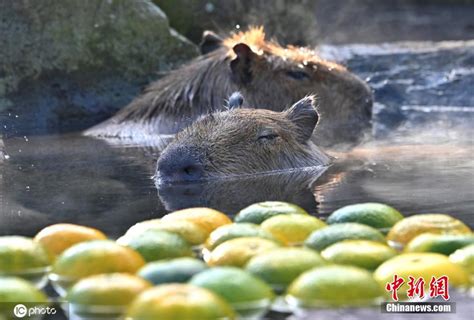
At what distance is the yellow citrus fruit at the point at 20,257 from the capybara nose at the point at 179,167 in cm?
256

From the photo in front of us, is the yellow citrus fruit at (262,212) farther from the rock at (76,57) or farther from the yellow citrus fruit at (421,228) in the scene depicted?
the rock at (76,57)

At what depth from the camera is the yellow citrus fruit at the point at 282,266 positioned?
3045mm

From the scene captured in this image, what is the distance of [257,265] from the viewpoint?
121 inches

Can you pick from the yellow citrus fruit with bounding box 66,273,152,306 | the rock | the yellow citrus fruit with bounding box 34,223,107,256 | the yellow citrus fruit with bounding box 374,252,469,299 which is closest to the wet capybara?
the rock

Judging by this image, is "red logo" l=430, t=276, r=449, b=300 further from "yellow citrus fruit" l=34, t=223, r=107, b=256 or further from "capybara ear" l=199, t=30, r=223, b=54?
"capybara ear" l=199, t=30, r=223, b=54

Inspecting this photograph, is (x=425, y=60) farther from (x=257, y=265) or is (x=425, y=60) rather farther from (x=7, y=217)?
(x=257, y=265)

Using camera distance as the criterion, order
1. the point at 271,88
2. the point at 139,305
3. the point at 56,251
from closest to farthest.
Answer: the point at 139,305
the point at 56,251
the point at 271,88

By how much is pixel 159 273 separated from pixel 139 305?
0.37m

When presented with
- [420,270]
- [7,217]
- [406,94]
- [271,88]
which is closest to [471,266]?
[420,270]

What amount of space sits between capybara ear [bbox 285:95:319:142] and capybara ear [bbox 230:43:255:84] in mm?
1804

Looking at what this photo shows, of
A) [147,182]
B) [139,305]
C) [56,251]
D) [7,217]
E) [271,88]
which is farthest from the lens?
[271,88]

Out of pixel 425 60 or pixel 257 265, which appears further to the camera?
pixel 425 60

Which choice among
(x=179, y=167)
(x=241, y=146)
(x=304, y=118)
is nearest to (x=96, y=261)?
(x=179, y=167)

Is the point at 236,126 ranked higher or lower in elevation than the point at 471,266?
higher
